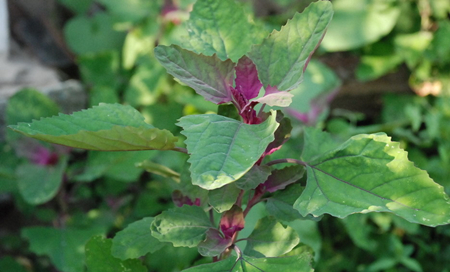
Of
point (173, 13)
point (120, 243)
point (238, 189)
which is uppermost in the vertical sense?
point (238, 189)

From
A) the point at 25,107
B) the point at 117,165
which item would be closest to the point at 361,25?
the point at 117,165

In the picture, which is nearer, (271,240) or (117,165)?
(271,240)

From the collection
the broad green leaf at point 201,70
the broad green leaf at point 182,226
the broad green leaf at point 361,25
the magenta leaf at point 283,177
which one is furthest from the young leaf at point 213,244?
the broad green leaf at point 361,25

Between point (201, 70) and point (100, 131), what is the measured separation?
206 mm

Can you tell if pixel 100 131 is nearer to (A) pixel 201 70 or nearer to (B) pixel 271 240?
(A) pixel 201 70

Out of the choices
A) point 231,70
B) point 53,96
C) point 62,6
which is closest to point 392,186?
point 231,70

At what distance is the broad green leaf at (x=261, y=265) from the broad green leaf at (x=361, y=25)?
195 centimetres

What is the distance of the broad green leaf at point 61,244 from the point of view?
1.40 m

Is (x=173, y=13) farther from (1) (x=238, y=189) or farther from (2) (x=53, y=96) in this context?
(1) (x=238, y=189)

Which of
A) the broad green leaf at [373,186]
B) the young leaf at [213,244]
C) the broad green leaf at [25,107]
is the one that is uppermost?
the broad green leaf at [373,186]

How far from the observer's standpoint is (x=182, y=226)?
27.5 inches

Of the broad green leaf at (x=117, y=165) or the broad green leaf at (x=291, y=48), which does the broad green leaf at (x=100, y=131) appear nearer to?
the broad green leaf at (x=291, y=48)

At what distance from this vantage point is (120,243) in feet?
2.49

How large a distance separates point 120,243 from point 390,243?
4.35 ft
